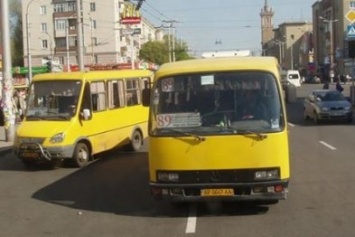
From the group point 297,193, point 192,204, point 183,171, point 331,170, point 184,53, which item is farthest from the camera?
point 184,53

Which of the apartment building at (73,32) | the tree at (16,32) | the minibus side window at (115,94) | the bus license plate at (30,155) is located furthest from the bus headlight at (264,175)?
the tree at (16,32)

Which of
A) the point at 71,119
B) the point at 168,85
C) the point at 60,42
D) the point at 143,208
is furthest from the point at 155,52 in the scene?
the point at 168,85

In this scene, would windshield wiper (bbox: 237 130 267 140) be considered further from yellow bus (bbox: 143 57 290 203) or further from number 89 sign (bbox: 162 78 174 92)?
number 89 sign (bbox: 162 78 174 92)

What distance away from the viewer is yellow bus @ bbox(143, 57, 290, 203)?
29.6 feet

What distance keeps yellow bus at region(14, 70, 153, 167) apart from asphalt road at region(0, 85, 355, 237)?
0.53 metres

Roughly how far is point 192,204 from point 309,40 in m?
138

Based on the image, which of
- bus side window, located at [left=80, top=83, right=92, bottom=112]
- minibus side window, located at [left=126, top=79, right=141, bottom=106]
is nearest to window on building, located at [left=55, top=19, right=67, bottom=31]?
minibus side window, located at [left=126, top=79, right=141, bottom=106]

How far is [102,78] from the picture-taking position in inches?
677

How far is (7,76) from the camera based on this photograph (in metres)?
22.5

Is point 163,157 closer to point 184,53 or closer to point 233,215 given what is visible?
point 233,215

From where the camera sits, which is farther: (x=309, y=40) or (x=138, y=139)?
(x=309, y=40)

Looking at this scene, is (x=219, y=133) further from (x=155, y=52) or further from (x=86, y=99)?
(x=155, y=52)

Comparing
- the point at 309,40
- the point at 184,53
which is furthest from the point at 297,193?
the point at 309,40

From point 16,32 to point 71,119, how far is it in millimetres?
100980
